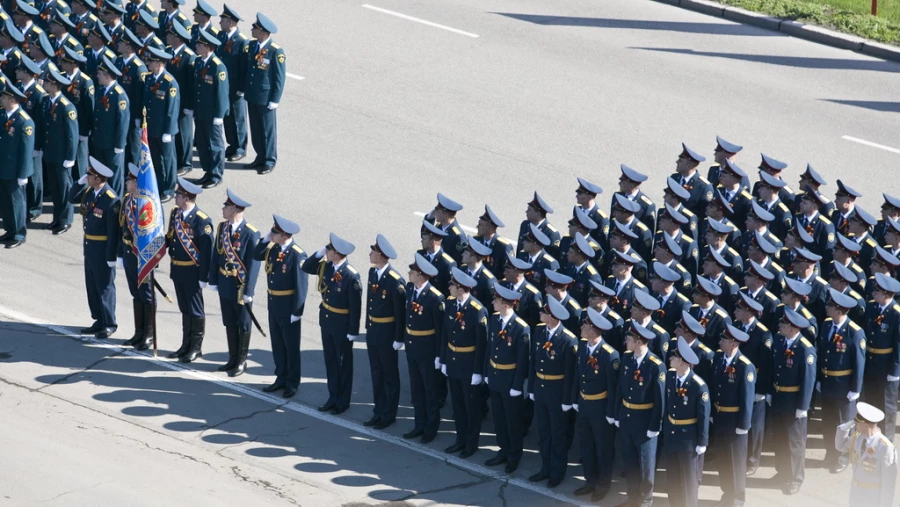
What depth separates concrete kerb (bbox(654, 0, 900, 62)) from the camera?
21.3 meters

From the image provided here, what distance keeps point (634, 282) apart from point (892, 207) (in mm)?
2961

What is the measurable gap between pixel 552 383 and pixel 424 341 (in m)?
1.26

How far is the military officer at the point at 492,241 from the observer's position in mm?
14414

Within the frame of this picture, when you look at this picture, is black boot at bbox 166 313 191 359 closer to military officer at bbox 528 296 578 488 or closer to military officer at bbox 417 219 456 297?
military officer at bbox 417 219 456 297

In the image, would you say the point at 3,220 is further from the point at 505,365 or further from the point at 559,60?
the point at 559,60

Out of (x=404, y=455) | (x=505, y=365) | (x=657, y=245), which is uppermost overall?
(x=657, y=245)

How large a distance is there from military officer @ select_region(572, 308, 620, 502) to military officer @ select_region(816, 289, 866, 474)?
1842mm

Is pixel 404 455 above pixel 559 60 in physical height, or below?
below

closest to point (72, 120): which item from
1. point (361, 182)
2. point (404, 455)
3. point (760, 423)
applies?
point (361, 182)

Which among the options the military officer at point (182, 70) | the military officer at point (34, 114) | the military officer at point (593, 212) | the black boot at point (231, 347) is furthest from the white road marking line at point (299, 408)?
the military officer at point (182, 70)

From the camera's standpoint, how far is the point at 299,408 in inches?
544

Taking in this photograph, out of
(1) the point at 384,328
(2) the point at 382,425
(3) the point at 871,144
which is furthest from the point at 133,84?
(3) the point at 871,144

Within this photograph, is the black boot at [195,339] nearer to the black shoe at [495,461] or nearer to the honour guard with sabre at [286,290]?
the honour guard with sabre at [286,290]

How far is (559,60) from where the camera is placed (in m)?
20.9
